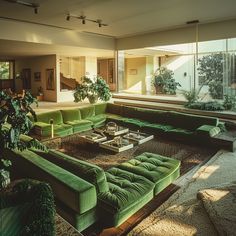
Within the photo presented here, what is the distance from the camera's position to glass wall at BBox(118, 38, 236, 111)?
34.4 ft

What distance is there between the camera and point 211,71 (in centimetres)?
1191

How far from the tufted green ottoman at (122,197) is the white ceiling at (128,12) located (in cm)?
368

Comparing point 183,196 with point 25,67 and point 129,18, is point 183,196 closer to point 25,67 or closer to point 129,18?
point 129,18

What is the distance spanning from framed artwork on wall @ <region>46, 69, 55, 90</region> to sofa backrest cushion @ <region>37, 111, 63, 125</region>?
5.23 metres

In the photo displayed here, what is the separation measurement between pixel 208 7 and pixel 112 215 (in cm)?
508

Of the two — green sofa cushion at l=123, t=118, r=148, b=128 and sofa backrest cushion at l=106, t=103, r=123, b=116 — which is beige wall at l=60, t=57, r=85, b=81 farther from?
green sofa cushion at l=123, t=118, r=148, b=128

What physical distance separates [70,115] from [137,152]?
2.75 meters

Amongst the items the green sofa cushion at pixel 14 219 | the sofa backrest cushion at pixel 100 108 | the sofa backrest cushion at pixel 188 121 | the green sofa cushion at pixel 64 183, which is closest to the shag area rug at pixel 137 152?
the sofa backrest cushion at pixel 188 121

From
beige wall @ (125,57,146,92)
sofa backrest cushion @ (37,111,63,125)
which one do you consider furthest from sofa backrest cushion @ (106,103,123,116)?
beige wall @ (125,57,146,92)

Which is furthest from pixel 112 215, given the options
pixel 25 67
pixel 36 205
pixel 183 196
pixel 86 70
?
pixel 25 67

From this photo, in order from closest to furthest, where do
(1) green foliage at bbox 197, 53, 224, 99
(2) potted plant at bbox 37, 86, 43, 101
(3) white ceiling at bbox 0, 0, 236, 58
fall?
(3) white ceiling at bbox 0, 0, 236, 58
(1) green foliage at bbox 197, 53, 224, 99
(2) potted plant at bbox 37, 86, 43, 101

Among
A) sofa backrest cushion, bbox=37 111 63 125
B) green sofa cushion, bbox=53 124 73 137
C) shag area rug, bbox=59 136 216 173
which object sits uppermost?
sofa backrest cushion, bbox=37 111 63 125

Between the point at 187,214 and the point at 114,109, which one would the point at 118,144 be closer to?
the point at 187,214

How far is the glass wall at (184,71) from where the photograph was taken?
10.5m
